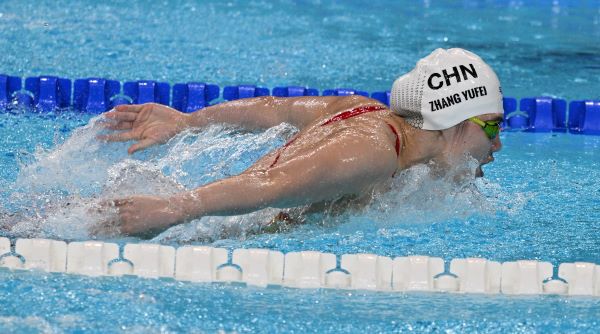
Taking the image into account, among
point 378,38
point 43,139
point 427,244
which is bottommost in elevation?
point 427,244

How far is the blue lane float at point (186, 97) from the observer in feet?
17.1

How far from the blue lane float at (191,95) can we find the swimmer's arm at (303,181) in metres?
2.49

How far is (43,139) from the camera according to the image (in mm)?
4562

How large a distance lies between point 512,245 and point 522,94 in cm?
255

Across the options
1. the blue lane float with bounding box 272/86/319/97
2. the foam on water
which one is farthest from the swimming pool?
the blue lane float with bounding box 272/86/319/97

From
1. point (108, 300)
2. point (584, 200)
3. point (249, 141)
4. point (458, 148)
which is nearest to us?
point (108, 300)

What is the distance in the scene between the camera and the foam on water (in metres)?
3.03

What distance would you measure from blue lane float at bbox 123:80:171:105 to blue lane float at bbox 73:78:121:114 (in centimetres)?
6

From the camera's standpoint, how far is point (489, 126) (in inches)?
121

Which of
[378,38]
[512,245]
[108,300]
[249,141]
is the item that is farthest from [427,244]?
[378,38]

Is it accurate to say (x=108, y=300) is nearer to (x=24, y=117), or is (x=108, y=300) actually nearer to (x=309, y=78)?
(x=24, y=117)

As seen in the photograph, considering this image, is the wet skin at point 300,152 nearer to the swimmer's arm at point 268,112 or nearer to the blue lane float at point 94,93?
the swimmer's arm at point 268,112

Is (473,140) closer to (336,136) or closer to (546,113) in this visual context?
(336,136)

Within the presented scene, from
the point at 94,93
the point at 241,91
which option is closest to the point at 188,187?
the point at 241,91
